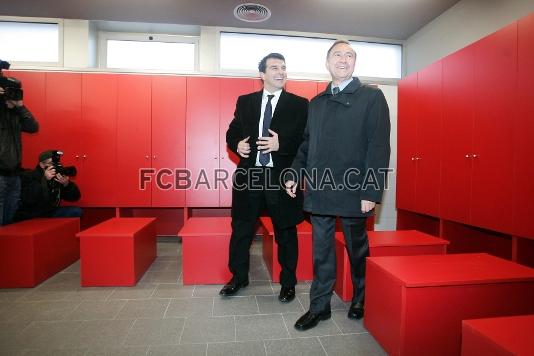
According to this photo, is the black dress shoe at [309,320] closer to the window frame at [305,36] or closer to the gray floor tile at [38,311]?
the gray floor tile at [38,311]

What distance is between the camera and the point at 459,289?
1.37m

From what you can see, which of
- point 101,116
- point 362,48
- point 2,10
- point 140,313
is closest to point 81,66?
point 101,116

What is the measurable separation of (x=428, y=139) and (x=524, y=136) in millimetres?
1039

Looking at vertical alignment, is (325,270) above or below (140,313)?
above

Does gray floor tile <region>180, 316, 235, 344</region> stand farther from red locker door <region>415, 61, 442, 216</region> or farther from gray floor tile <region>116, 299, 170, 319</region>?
red locker door <region>415, 61, 442, 216</region>

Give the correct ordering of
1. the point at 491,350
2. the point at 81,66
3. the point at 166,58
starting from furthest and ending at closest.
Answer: the point at 166,58 < the point at 81,66 < the point at 491,350

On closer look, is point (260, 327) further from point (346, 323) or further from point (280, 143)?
point (280, 143)

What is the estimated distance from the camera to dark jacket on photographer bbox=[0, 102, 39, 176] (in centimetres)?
248

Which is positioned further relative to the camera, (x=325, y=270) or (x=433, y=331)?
(x=325, y=270)

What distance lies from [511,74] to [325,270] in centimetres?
209

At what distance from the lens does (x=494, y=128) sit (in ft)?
8.11

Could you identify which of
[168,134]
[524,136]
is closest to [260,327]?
[524,136]

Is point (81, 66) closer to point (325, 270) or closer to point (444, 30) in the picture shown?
point (325, 270)

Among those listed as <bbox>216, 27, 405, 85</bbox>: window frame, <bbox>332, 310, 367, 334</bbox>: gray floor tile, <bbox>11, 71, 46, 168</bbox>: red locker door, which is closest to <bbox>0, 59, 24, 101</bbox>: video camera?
<bbox>11, 71, 46, 168</bbox>: red locker door
